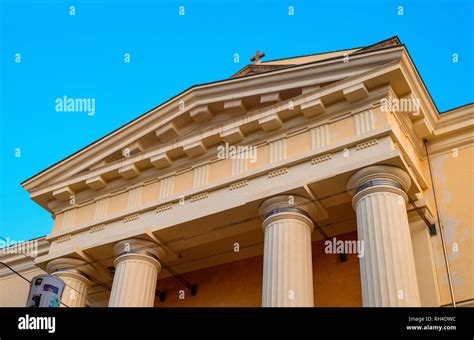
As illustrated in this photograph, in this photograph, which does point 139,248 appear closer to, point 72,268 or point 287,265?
point 72,268

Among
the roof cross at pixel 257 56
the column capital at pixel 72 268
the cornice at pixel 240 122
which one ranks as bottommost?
the column capital at pixel 72 268

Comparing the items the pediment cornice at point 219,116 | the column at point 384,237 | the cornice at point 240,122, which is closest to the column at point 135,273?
the pediment cornice at point 219,116

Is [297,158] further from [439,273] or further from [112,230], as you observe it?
[112,230]

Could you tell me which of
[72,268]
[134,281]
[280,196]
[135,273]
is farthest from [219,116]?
[72,268]

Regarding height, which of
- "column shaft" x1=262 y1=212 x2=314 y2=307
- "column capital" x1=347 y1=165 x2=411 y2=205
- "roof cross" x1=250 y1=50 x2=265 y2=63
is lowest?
"column shaft" x1=262 y1=212 x2=314 y2=307

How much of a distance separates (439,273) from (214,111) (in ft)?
24.0

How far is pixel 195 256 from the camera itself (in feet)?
56.6

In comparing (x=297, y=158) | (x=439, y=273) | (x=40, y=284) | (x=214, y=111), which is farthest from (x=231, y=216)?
(x=40, y=284)

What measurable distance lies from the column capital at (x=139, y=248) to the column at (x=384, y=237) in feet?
18.0

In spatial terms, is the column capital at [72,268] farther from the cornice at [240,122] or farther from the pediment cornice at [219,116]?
the cornice at [240,122]

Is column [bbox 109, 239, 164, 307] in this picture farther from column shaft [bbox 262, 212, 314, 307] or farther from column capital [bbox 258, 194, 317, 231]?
column shaft [bbox 262, 212, 314, 307]

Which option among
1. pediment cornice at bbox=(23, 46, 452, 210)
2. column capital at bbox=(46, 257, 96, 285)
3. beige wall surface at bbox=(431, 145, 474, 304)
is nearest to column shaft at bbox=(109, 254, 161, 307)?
column capital at bbox=(46, 257, 96, 285)

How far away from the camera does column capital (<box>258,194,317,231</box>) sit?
45.4 ft

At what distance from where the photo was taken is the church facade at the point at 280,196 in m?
13.2
